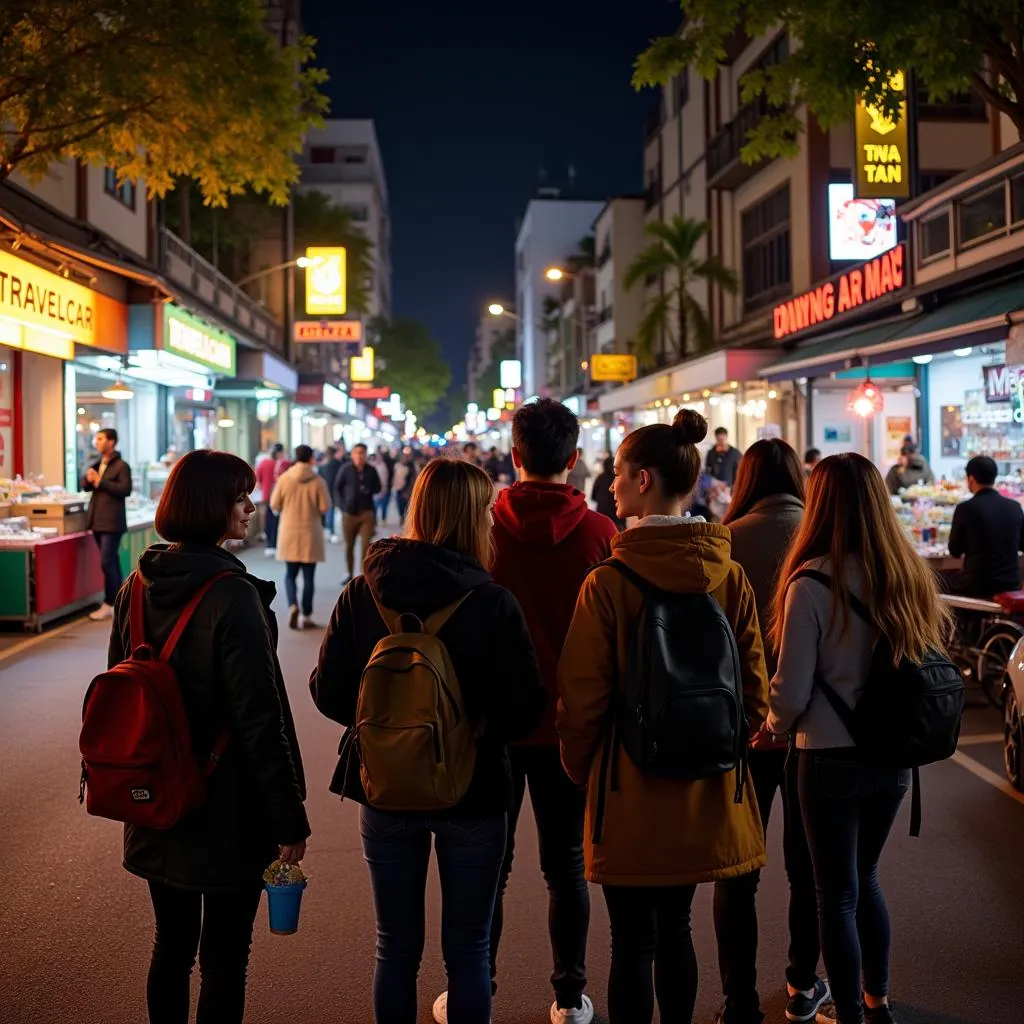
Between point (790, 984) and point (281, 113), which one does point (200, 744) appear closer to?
point (790, 984)

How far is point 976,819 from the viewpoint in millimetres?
6277

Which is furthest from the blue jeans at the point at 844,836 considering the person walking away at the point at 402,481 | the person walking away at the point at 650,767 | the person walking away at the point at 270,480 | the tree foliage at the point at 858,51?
the person walking away at the point at 402,481

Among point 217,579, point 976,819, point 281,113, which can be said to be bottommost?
point 976,819

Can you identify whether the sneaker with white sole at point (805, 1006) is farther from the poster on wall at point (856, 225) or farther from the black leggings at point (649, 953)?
the poster on wall at point (856, 225)

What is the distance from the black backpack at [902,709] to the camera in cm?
350

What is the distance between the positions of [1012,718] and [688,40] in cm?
837

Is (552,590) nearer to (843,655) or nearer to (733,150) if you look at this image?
(843,655)

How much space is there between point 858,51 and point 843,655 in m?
9.40

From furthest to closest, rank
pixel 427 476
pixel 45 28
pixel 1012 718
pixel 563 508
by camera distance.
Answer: pixel 45 28
pixel 1012 718
pixel 563 508
pixel 427 476

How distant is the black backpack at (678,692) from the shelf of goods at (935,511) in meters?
8.82

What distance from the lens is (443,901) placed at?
3.23 metres

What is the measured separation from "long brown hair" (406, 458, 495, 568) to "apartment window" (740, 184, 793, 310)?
26.1 metres

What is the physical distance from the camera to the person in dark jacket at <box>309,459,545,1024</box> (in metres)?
3.14

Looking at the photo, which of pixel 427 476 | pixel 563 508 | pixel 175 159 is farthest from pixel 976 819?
pixel 175 159
